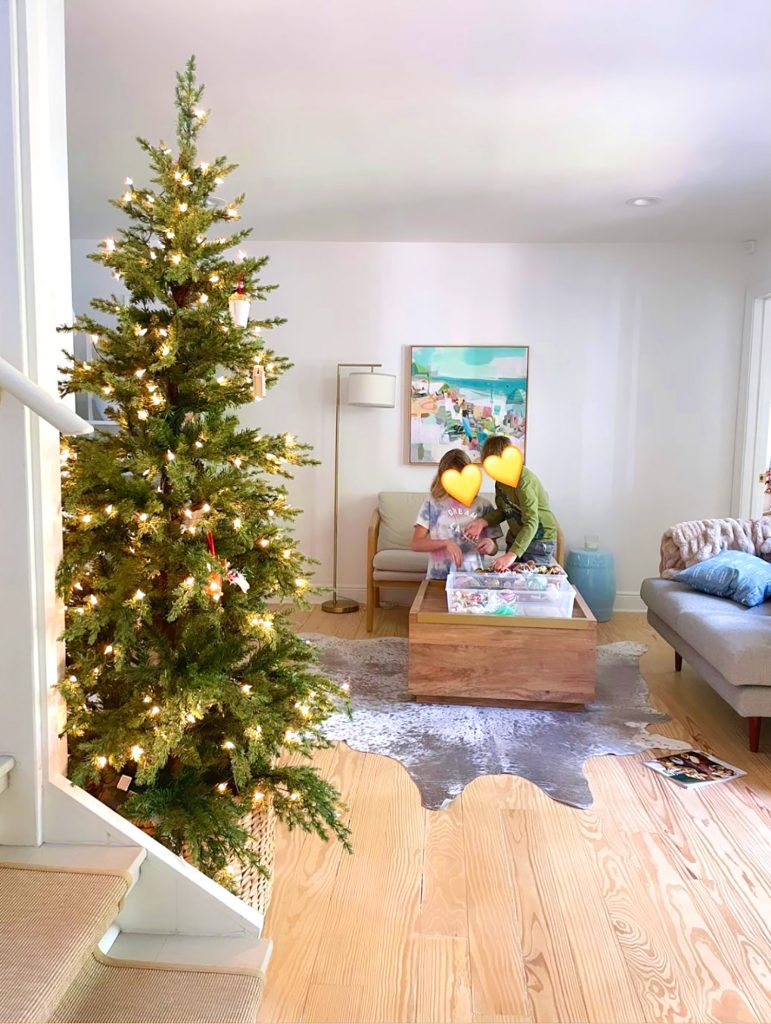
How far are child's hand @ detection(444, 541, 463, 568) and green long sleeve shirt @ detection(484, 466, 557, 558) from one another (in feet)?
0.81

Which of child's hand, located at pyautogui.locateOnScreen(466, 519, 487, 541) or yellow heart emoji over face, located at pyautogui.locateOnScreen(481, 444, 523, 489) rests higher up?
yellow heart emoji over face, located at pyautogui.locateOnScreen(481, 444, 523, 489)

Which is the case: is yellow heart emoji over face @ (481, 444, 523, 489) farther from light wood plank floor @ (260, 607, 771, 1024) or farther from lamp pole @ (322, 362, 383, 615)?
lamp pole @ (322, 362, 383, 615)

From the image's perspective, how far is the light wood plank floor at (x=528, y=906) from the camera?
1.76 m

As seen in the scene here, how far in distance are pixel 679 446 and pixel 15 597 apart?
490cm

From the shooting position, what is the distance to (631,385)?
216 inches

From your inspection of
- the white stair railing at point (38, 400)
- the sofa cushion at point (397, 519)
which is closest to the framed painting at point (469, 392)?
the sofa cushion at point (397, 519)

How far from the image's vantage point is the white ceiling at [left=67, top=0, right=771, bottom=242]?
2.47 meters

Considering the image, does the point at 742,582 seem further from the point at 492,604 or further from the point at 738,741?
the point at 492,604

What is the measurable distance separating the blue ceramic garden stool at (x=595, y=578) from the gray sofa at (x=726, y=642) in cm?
112

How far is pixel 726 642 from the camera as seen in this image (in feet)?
10.3

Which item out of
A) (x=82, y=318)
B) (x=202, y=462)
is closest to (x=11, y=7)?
(x=82, y=318)

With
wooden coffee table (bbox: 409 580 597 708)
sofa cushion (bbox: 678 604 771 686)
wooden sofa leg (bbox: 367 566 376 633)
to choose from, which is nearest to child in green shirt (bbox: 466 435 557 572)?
wooden coffee table (bbox: 409 580 597 708)

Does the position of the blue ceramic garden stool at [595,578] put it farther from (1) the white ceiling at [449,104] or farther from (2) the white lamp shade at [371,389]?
(1) the white ceiling at [449,104]

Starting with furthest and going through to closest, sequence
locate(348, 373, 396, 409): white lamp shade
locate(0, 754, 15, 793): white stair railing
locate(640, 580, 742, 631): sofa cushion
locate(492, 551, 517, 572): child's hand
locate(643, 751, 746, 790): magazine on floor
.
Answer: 1. locate(348, 373, 396, 409): white lamp shade
2. locate(492, 551, 517, 572): child's hand
3. locate(640, 580, 742, 631): sofa cushion
4. locate(643, 751, 746, 790): magazine on floor
5. locate(0, 754, 15, 793): white stair railing
